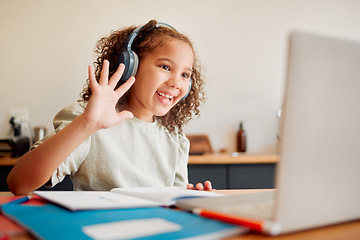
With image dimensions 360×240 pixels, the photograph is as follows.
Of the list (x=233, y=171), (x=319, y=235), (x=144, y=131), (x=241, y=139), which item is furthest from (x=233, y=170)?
(x=319, y=235)

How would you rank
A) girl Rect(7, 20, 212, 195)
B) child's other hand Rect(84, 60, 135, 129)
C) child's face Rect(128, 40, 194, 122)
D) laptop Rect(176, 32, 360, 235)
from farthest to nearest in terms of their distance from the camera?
child's face Rect(128, 40, 194, 122) < girl Rect(7, 20, 212, 195) < child's other hand Rect(84, 60, 135, 129) < laptop Rect(176, 32, 360, 235)

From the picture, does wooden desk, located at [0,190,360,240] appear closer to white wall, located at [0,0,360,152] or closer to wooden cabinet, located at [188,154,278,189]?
wooden cabinet, located at [188,154,278,189]

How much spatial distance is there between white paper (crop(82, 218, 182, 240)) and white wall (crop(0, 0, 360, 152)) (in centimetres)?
220

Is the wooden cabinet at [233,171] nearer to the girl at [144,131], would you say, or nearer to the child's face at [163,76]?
the girl at [144,131]

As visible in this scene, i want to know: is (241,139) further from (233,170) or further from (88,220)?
(88,220)

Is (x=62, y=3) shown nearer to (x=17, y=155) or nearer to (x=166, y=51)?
(x=17, y=155)

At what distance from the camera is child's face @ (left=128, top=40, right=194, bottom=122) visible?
48.2 inches

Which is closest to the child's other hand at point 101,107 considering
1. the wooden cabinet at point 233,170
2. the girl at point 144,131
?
the girl at point 144,131

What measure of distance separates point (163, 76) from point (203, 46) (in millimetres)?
1592

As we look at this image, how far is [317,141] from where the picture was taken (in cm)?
41

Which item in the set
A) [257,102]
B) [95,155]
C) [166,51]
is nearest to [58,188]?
[95,155]

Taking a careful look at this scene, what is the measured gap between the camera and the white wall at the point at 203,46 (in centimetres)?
256

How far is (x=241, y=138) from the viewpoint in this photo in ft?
8.55

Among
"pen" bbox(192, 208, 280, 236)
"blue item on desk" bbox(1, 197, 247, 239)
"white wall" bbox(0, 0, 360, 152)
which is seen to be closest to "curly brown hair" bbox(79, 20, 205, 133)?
"blue item on desk" bbox(1, 197, 247, 239)
